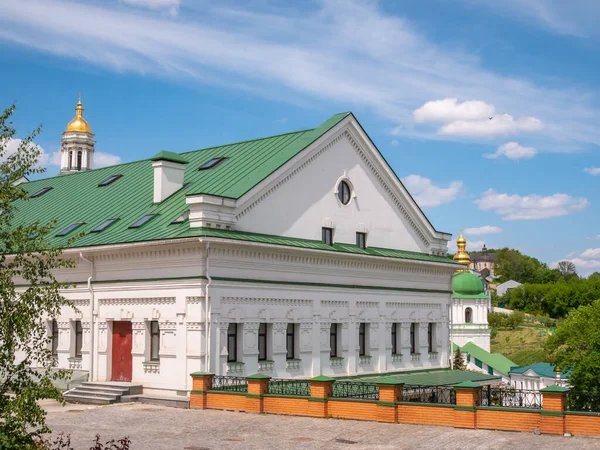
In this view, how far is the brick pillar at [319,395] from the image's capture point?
2264 cm

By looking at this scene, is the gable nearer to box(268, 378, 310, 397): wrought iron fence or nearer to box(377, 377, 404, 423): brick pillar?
box(268, 378, 310, 397): wrought iron fence

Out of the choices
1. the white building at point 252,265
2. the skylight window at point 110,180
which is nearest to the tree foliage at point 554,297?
the white building at point 252,265

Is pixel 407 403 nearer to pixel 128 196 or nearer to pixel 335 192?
pixel 335 192

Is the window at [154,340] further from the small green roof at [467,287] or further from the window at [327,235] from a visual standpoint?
the small green roof at [467,287]

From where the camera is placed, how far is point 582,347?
3944cm

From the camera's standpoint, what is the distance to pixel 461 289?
77875 millimetres

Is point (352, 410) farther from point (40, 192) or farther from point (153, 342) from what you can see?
point (40, 192)

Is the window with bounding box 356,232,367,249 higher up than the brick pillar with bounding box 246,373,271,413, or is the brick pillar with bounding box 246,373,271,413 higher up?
the window with bounding box 356,232,367,249

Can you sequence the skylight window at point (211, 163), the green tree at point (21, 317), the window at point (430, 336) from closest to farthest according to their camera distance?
the green tree at point (21, 317) → the skylight window at point (211, 163) → the window at point (430, 336)

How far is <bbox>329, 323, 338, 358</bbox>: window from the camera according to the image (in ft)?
105

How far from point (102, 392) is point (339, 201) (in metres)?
11.7

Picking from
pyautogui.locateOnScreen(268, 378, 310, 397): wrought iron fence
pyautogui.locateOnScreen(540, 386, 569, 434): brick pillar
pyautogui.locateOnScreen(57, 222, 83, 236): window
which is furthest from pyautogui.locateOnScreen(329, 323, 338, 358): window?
pyautogui.locateOnScreen(540, 386, 569, 434): brick pillar

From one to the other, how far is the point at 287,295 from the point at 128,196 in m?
8.63

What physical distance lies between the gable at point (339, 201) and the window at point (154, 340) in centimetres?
433
